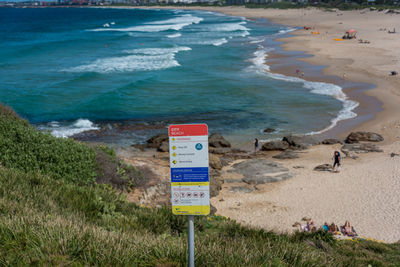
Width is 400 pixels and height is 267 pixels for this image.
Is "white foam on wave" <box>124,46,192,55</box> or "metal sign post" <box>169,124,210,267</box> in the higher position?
"metal sign post" <box>169,124,210,267</box>

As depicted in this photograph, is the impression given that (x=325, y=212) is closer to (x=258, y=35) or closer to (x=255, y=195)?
(x=255, y=195)

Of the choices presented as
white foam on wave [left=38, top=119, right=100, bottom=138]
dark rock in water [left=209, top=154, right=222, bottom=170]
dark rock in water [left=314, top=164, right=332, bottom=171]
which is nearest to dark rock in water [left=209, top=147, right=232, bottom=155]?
dark rock in water [left=209, top=154, right=222, bottom=170]

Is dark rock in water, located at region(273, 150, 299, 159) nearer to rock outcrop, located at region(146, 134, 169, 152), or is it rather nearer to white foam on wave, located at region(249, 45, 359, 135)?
white foam on wave, located at region(249, 45, 359, 135)

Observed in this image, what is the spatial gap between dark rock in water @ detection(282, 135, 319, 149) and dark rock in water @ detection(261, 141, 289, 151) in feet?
1.27

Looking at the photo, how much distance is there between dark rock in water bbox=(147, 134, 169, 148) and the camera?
833 inches

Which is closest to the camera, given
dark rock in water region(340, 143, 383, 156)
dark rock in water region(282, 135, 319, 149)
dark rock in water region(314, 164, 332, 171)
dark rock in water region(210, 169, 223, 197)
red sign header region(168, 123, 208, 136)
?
red sign header region(168, 123, 208, 136)

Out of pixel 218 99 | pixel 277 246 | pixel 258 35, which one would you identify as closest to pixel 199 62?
pixel 218 99

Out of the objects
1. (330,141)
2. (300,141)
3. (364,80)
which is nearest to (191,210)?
(300,141)

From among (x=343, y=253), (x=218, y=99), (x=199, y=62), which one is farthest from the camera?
(x=199, y=62)

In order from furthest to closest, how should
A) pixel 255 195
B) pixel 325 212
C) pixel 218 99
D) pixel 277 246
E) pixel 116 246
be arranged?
pixel 218 99, pixel 255 195, pixel 325 212, pixel 277 246, pixel 116 246

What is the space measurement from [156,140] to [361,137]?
36.2 ft

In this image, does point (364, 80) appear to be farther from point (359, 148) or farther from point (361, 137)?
point (359, 148)

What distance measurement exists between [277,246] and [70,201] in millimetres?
4040

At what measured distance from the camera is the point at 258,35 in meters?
70.4
